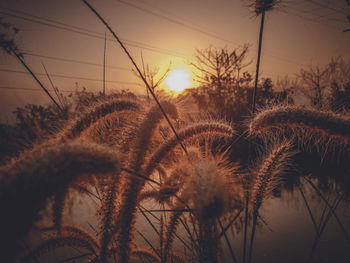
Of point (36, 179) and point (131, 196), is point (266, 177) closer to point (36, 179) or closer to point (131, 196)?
point (131, 196)

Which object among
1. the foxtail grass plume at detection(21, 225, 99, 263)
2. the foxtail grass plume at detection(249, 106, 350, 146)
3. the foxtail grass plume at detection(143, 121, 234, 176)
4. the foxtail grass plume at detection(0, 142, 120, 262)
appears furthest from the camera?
the foxtail grass plume at detection(21, 225, 99, 263)

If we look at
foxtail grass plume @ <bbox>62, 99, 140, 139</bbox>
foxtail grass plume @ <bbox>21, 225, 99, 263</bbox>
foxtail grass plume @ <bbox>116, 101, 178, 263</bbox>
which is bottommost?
foxtail grass plume @ <bbox>21, 225, 99, 263</bbox>

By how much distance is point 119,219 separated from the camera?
712 mm

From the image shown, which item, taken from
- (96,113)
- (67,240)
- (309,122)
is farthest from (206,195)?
(67,240)

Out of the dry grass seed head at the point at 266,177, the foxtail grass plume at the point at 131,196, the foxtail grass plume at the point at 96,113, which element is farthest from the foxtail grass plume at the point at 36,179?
the dry grass seed head at the point at 266,177

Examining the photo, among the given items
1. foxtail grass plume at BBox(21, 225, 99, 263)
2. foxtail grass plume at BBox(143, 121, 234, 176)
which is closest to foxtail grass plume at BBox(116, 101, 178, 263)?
foxtail grass plume at BBox(143, 121, 234, 176)

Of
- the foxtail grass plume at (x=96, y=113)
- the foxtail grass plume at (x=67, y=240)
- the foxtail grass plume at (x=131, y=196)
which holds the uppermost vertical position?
the foxtail grass plume at (x=96, y=113)

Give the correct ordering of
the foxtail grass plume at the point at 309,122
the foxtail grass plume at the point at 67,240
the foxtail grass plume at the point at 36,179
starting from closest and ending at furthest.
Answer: the foxtail grass plume at the point at 36,179 < the foxtail grass plume at the point at 309,122 < the foxtail grass plume at the point at 67,240

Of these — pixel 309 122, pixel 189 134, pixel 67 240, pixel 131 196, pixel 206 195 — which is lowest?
pixel 67 240

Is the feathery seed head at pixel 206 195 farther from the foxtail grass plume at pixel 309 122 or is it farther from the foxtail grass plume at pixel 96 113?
the foxtail grass plume at pixel 96 113

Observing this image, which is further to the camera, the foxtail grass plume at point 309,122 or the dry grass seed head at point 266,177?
the dry grass seed head at point 266,177

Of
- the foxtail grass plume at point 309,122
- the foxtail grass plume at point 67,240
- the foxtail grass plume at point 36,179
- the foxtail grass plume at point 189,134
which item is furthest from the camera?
the foxtail grass plume at point 67,240

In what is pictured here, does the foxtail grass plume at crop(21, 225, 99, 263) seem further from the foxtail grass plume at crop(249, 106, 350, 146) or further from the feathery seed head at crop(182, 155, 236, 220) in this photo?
the foxtail grass plume at crop(249, 106, 350, 146)

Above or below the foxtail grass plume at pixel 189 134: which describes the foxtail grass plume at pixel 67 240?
below
